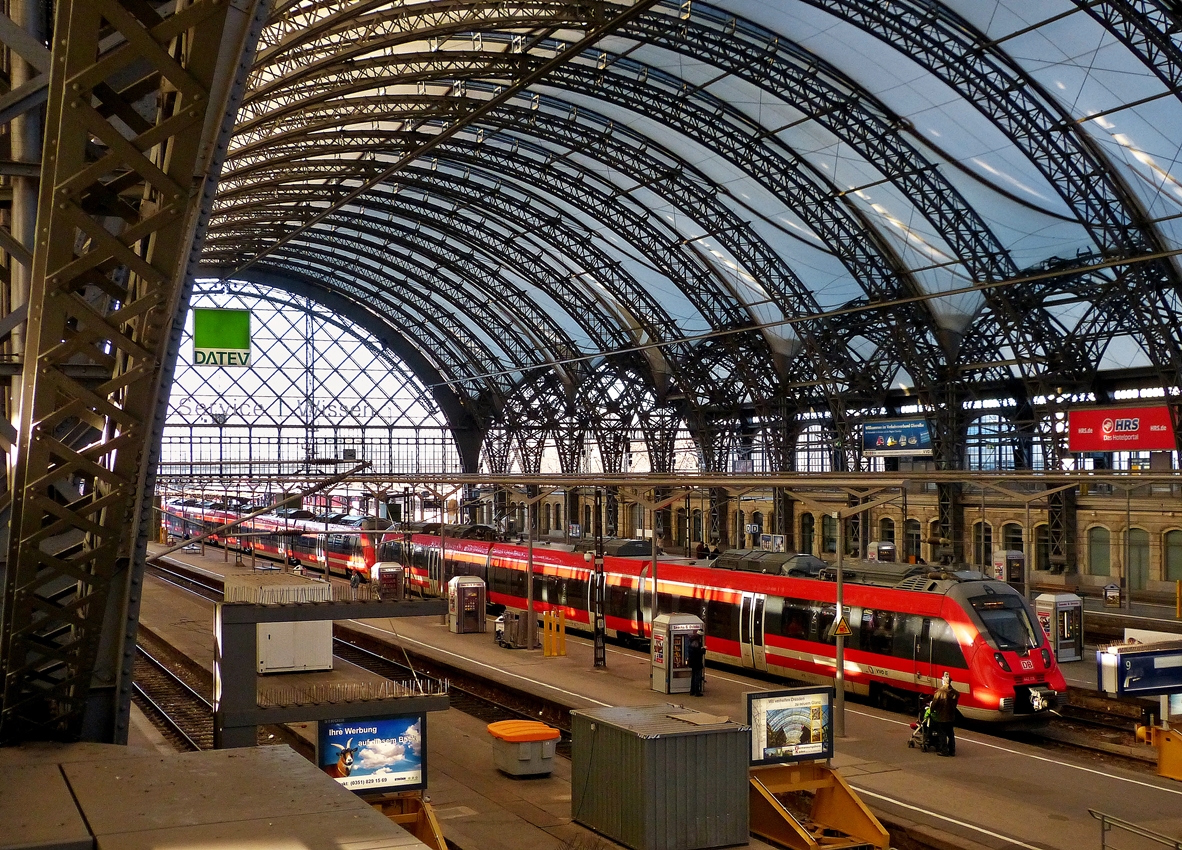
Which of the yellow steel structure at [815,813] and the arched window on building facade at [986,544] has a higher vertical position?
the arched window on building facade at [986,544]

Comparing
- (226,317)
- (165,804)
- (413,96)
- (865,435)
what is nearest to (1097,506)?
(865,435)

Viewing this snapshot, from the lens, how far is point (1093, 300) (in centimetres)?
3741

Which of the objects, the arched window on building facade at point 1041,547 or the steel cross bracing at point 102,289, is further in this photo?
the arched window on building facade at point 1041,547

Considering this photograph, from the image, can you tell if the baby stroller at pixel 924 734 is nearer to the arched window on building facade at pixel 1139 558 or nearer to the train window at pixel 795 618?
the train window at pixel 795 618

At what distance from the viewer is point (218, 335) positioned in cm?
2936

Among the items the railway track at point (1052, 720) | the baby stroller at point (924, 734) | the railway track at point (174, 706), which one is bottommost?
the railway track at point (174, 706)

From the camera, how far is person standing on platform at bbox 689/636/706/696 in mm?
23484

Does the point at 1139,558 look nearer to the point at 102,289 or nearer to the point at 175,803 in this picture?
the point at 175,803

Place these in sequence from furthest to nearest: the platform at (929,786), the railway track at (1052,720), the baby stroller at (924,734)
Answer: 1. the railway track at (1052,720)
2. the baby stroller at (924,734)
3. the platform at (929,786)

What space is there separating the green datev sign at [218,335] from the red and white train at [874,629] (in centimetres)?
1146

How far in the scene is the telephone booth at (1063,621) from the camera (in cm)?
2723

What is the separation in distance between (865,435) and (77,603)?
4243cm

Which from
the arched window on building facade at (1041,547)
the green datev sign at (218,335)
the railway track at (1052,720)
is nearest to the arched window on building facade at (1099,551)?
the arched window on building facade at (1041,547)

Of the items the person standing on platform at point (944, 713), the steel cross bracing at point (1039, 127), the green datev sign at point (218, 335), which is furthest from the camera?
the steel cross bracing at point (1039, 127)
